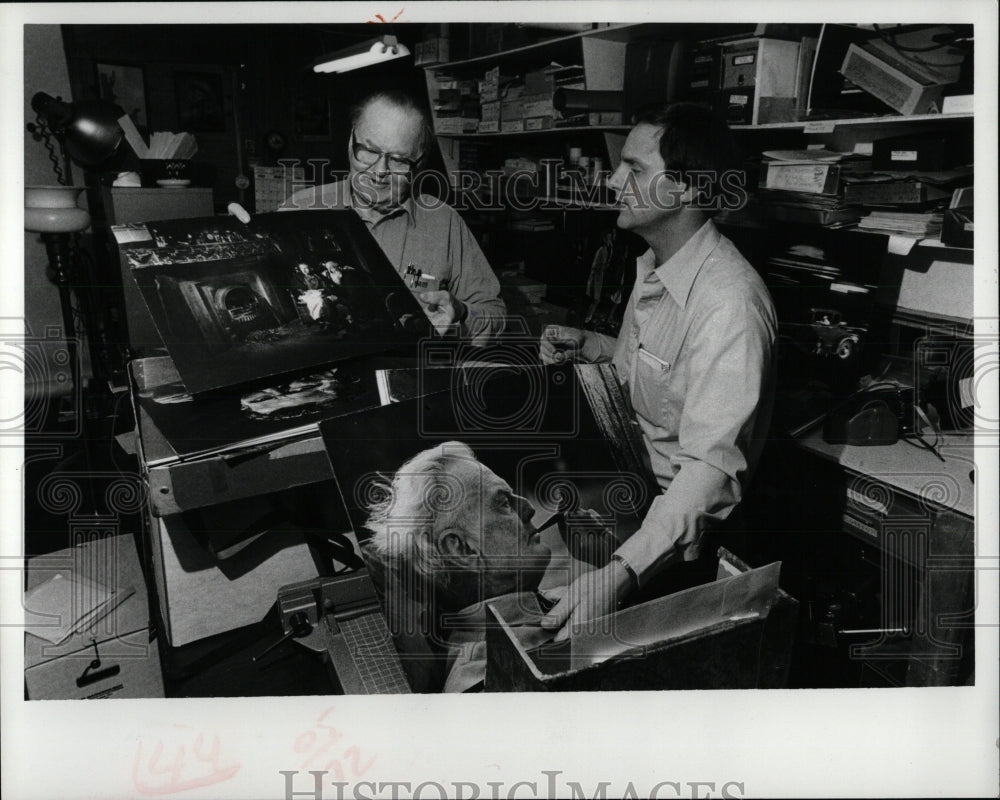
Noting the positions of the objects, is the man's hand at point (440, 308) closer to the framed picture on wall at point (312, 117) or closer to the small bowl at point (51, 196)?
the framed picture on wall at point (312, 117)

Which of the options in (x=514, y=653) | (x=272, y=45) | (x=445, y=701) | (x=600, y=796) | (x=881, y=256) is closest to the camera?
(x=514, y=653)

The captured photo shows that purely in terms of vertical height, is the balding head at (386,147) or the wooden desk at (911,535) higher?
the balding head at (386,147)

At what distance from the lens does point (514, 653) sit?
985 millimetres

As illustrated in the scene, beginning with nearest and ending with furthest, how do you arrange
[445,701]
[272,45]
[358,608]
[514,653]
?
[514,653], [358,608], [445,701], [272,45]

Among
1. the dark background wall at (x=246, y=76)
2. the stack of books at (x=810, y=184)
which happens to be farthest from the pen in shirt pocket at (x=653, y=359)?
the dark background wall at (x=246, y=76)

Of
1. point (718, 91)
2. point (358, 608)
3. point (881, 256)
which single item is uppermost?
point (718, 91)

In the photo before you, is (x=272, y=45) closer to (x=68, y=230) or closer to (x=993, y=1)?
(x=68, y=230)

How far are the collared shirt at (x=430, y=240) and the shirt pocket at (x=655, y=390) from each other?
1.46 ft

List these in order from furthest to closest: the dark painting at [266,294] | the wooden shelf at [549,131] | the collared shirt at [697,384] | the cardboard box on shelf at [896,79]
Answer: the wooden shelf at [549,131], the cardboard box on shelf at [896,79], the dark painting at [266,294], the collared shirt at [697,384]

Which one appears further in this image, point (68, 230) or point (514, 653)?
point (68, 230)

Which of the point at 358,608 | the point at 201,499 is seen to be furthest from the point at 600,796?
the point at 201,499

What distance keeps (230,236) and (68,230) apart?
1.44ft

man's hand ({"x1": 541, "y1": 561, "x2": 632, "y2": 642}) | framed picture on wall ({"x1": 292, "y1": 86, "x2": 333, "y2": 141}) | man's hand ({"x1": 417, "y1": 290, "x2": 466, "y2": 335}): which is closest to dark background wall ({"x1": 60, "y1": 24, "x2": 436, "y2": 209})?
framed picture on wall ({"x1": 292, "y1": 86, "x2": 333, "y2": 141})

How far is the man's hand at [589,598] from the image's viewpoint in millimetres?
1095
